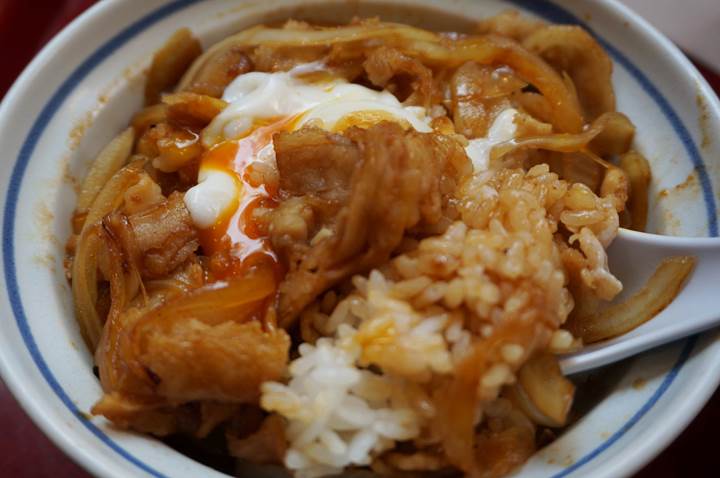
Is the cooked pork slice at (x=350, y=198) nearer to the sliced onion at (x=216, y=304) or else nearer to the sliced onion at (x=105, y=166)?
the sliced onion at (x=216, y=304)

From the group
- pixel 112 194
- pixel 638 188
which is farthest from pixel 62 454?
pixel 638 188

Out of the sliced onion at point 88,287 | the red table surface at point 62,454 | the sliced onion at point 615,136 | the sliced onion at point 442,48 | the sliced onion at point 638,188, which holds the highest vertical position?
the sliced onion at point 442,48

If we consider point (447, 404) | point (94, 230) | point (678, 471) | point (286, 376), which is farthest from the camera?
point (678, 471)

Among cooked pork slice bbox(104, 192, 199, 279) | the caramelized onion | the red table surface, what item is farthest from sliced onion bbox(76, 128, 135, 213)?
the caramelized onion

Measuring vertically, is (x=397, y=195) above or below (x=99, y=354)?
above

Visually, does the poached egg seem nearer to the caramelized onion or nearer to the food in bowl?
the food in bowl

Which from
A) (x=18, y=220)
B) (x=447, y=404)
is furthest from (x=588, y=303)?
(x=18, y=220)

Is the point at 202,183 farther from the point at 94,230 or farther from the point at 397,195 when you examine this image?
the point at 397,195

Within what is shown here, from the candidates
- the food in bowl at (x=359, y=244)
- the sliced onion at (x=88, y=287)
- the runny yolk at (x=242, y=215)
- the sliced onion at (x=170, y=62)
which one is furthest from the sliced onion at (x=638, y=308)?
the sliced onion at (x=170, y=62)

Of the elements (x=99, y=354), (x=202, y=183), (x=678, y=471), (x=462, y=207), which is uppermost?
(x=462, y=207)
